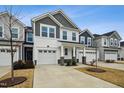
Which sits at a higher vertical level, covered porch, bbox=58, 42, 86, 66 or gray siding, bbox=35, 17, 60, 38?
gray siding, bbox=35, 17, 60, 38

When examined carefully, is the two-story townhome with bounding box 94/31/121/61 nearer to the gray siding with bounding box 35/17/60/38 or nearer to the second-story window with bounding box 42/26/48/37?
the gray siding with bounding box 35/17/60/38

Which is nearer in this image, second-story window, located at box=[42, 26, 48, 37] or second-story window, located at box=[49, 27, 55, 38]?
second-story window, located at box=[42, 26, 48, 37]

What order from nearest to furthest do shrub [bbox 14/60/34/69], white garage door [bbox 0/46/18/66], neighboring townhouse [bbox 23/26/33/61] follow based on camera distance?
shrub [bbox 14/60/34/69] < white garage door [bbox 0/46/18/66] < neighboring townhouse [bbox 23/26/33/61]

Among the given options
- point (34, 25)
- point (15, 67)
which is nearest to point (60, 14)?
point (34, 25)

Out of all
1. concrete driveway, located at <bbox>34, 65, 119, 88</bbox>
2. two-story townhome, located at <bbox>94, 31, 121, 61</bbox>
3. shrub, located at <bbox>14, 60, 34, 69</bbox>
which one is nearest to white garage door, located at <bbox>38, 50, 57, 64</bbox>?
shrub, located at <bbox>14, 60, 34, 69</bbox>

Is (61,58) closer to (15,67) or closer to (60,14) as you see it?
(15,67)

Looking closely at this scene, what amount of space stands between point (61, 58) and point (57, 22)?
5.77m

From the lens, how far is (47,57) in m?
19.0

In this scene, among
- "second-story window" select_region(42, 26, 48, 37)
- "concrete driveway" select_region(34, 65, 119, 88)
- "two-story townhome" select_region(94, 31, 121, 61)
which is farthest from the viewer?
"two-story townhome" select_region(94, 31, 121, 61)

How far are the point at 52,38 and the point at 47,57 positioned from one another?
9.72 ft

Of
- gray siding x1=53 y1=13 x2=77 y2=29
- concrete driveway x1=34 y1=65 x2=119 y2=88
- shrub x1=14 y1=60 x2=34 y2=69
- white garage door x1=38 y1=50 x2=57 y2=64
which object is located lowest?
concrete driveway x1=34 y1=65 x2=119 y2=88

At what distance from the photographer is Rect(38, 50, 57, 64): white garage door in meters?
18.4

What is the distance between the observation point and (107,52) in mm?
28875

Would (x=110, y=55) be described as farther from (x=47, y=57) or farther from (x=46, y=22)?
(x=46, y=22)
